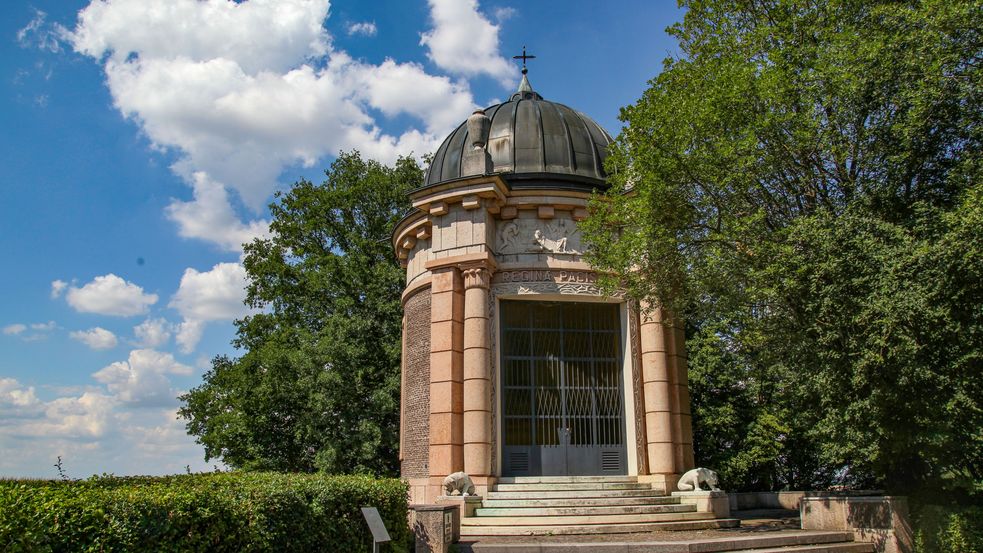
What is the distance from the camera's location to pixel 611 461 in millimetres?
16891

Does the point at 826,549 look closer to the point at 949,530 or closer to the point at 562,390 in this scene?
the point at 949,530

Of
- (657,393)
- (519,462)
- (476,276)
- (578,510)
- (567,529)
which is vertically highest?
(476,276)

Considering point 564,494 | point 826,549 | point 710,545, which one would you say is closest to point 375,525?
point 710,545

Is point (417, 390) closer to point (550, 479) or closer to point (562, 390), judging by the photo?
point (562, 390)

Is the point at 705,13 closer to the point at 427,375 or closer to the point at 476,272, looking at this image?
the point at 476,272

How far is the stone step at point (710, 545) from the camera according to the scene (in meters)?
11.5

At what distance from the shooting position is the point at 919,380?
10.6 m

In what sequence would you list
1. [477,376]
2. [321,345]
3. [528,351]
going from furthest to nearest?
[321,345] < [528,351] < [477,376]

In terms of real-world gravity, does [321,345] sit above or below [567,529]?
above

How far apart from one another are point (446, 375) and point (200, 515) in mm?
9211

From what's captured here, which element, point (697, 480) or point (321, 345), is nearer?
point (697, 480)

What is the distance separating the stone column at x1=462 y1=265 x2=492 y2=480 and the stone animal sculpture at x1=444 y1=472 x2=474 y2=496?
0.73 m

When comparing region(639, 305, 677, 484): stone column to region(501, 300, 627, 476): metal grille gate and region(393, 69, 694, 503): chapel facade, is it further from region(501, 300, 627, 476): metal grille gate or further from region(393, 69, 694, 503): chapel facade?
region(501, 300, 627, 476): metal grille gate

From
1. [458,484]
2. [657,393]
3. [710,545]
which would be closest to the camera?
[710,545]
